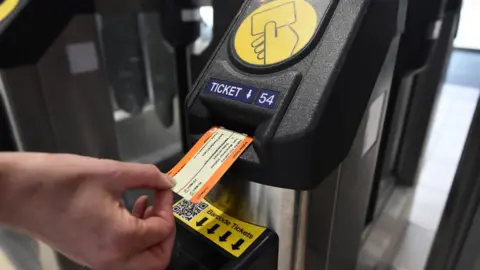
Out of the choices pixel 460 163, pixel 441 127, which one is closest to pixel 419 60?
pixel 460 163

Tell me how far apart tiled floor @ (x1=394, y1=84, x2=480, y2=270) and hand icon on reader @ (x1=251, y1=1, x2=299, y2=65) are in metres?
0.72

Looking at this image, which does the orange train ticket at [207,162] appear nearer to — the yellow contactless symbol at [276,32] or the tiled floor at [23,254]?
the yellow contactless symbol at [276,32]

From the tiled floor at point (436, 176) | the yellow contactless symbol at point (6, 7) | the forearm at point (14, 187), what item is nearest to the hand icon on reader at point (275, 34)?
the forearm at point (14, 187)

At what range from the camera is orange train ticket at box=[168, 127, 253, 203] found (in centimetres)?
43

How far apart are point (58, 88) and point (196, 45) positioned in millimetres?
478

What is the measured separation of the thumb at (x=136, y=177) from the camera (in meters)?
0.37

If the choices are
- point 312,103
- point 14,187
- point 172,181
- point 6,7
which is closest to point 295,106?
point 312,103

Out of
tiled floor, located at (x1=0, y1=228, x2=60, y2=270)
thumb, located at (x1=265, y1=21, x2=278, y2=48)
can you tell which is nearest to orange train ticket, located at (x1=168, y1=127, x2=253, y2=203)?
thumb, located at (x1=265, y1=21, x2=278, y2=48)

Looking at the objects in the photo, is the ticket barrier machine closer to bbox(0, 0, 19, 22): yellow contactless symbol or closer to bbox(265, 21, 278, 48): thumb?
bbox(265, 21, 278, 48): thumb

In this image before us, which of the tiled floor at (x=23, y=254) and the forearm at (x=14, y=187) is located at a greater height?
the forearm at (x=14, y=187)

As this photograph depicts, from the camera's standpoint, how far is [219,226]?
1.64 ft

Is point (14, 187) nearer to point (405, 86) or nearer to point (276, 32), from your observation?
point (276, 32)

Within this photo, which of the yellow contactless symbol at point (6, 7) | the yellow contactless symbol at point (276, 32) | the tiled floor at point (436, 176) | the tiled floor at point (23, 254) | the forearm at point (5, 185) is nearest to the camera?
the forearm at point (5, 185)

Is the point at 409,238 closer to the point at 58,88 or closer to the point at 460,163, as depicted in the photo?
the point at 460,163
